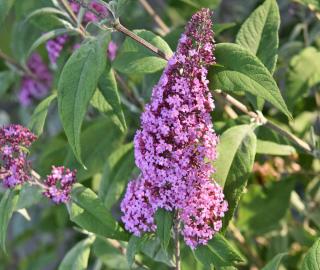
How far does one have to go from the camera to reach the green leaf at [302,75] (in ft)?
7.63

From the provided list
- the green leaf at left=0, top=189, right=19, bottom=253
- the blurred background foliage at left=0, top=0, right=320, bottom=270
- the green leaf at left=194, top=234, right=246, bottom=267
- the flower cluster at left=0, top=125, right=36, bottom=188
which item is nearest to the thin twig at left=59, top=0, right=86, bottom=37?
the blurred background foliage at left=0, top=0, right=320, bottom=270

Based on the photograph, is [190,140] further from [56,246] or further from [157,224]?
[56,246]

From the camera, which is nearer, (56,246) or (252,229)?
(252,229)

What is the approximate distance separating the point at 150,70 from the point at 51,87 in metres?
1.44

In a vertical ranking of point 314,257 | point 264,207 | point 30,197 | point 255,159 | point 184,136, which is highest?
point 184,136

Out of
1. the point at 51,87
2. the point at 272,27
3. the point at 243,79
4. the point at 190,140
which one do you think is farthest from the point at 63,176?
the point at 51,87

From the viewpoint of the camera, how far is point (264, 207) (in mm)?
2689

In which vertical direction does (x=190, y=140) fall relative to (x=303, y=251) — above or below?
above

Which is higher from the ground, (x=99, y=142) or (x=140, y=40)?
(x=140, y=40)

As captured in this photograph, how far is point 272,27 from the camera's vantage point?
194 centimetres

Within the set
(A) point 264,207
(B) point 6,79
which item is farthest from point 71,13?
(A) point 264,207

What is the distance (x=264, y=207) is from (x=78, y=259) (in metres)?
0.90

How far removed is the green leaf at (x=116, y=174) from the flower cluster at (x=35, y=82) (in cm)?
87

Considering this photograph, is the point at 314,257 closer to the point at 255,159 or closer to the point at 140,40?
the point at 140,40
